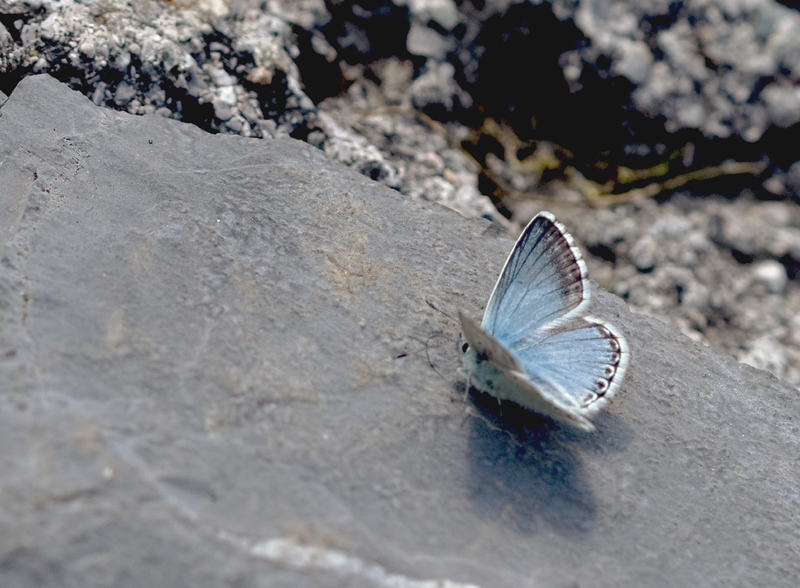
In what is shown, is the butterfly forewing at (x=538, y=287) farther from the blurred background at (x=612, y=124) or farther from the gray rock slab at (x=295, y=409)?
the blurred background at (x=612, y=124)

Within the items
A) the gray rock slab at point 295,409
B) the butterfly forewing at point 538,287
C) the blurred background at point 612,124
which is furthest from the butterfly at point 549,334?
the blurred background at point 612,124

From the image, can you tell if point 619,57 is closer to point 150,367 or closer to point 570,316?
point 570,316

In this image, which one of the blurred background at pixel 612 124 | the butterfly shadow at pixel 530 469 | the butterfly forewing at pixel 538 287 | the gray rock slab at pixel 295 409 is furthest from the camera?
the blurred background at pixel 612 124

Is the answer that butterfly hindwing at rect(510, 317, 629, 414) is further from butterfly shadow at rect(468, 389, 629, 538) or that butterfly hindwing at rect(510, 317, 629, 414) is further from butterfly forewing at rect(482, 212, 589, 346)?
butterfly shadow at rect(468, 389, 629, 538)

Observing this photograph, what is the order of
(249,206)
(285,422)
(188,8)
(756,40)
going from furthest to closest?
(756,40)
(188,8)
(249,206)
(285,422)

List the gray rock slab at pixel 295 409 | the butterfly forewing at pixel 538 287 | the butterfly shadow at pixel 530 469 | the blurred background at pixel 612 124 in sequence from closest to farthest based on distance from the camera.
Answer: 1. the gray rock slab at pixel 295 409
2. the butterfly shadow at pixel 530 469
3. the butterfly forewing at pixel 538 287
4. the blurred background at pixel 612 124

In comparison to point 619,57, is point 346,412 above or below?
below

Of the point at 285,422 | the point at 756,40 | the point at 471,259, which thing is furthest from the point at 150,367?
the point at 756,40

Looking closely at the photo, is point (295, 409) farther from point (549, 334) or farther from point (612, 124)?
point (612, 124)
